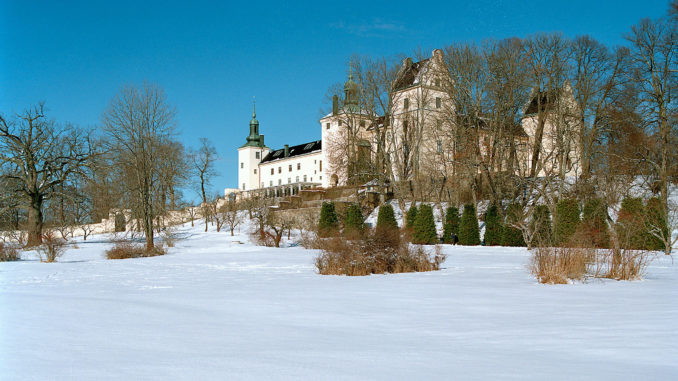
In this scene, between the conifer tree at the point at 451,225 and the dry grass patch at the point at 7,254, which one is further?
the conifer tree at the point at 451,225

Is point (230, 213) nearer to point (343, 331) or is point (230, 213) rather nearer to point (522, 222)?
point (522, 222)

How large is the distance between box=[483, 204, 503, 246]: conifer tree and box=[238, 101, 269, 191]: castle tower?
6412cm

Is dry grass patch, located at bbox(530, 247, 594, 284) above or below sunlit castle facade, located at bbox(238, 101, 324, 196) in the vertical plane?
below

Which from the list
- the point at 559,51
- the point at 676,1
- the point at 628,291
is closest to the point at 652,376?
the point at 628,291

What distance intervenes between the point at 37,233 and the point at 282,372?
111 feet

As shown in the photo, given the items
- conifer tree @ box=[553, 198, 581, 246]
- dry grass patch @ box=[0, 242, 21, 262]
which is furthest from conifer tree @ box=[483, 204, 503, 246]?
dry grass patch @ box=[0, 242, 21, 262]

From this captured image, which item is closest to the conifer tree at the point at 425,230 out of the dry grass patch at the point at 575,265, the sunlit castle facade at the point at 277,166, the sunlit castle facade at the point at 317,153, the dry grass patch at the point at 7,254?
the sunlit castle facade at the point at 317,153

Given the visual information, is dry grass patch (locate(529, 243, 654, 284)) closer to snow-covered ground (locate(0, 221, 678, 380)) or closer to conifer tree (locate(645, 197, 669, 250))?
snow-covered ground (locate(0, 221, 678, 380))

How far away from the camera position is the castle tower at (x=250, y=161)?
310ft

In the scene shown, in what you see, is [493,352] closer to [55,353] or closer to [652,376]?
[652,376]

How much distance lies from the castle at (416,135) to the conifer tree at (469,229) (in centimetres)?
557

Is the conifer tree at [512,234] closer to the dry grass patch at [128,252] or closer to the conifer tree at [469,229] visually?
the conifer tree at [469,229]

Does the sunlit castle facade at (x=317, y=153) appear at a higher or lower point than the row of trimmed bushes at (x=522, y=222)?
higher

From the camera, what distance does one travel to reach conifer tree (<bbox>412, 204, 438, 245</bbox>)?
3384 centimetres
